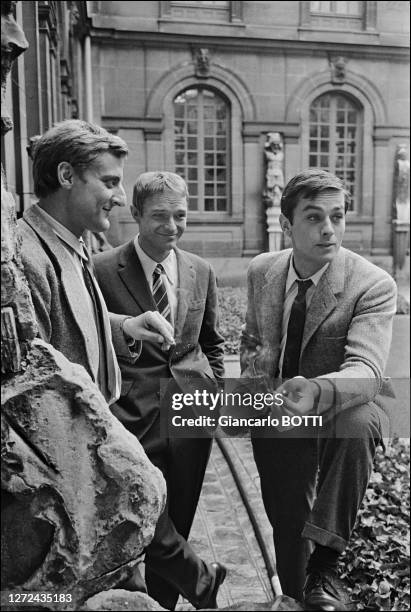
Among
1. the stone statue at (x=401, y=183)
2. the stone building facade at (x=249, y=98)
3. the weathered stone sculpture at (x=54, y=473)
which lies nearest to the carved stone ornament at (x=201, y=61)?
the stone building facade at (x=249, y=98)

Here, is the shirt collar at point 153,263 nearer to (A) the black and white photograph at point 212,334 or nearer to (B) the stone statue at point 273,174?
(A) the black and white photograph at point 212,334

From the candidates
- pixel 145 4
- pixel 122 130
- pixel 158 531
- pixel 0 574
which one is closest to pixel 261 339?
pixel 158 531

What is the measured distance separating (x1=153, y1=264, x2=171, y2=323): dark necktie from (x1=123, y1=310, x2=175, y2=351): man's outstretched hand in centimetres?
9

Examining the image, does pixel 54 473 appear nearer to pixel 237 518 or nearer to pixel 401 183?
pixel 237 518

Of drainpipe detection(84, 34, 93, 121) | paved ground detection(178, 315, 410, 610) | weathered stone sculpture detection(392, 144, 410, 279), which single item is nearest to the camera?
paved ground detection(178, 315, 410, 610)

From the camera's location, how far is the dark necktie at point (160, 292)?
0.99 m

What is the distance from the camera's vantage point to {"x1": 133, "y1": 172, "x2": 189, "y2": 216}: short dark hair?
911 mm

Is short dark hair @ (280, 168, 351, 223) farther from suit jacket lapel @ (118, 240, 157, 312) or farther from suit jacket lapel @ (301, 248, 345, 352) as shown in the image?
suit jacket lapel @ (118, 240, 157, 312)

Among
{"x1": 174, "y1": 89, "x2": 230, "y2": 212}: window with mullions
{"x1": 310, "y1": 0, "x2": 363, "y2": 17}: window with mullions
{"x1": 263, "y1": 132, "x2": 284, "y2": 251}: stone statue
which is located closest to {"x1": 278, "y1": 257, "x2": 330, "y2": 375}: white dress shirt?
{"x1": 263, "y1": 132, "x2": 284, "y2": 251}: stone statue

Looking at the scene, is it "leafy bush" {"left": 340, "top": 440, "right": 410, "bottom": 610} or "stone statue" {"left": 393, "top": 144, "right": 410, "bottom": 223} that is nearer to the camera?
"leafy bush" {"left": 340, "top": 440, "right": 410, "bottom": 610}

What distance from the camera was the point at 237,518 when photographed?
1779mm

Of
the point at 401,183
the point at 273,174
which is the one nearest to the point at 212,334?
the point at 273,174

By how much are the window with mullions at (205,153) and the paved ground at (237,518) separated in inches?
22.4

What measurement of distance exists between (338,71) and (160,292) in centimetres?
132
